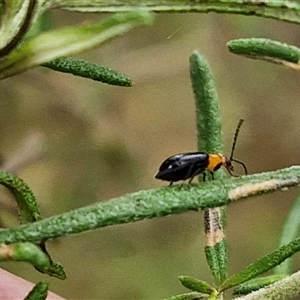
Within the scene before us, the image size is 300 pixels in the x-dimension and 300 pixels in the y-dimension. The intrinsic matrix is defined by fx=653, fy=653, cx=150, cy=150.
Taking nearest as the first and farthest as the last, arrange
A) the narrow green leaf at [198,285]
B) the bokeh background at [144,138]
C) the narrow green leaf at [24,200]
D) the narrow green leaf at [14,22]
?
the narrow green leaf at [14,22]
the narrow green leaf at [24,200]
the narrow green leaf at [198,285]
the bokeh background at [144,138]

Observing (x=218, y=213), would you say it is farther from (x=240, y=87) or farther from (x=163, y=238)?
(x=240, y=87)

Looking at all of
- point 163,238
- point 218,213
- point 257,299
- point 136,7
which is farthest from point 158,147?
point 136,7

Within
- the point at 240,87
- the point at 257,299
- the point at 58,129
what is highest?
the point at 240,87

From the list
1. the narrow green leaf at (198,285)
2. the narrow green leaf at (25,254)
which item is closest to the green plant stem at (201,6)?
the narrow green leaf at (25,254)

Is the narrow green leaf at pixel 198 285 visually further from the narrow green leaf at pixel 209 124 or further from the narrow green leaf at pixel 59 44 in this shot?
the narrow green leaf at pixel 59 44

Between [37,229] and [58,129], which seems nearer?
[37,229]

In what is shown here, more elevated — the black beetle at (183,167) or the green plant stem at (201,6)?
the green plant stem at (201,6)

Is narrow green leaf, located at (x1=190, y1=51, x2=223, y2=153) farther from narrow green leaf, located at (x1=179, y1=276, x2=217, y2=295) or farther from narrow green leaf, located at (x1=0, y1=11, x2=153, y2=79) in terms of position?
narrow green leaf, located at (x1=0, y1=11, x2=153, y2=79)

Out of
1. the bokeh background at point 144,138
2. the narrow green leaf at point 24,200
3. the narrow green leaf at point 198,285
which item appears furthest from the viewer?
the bokeh background at point 144,138
